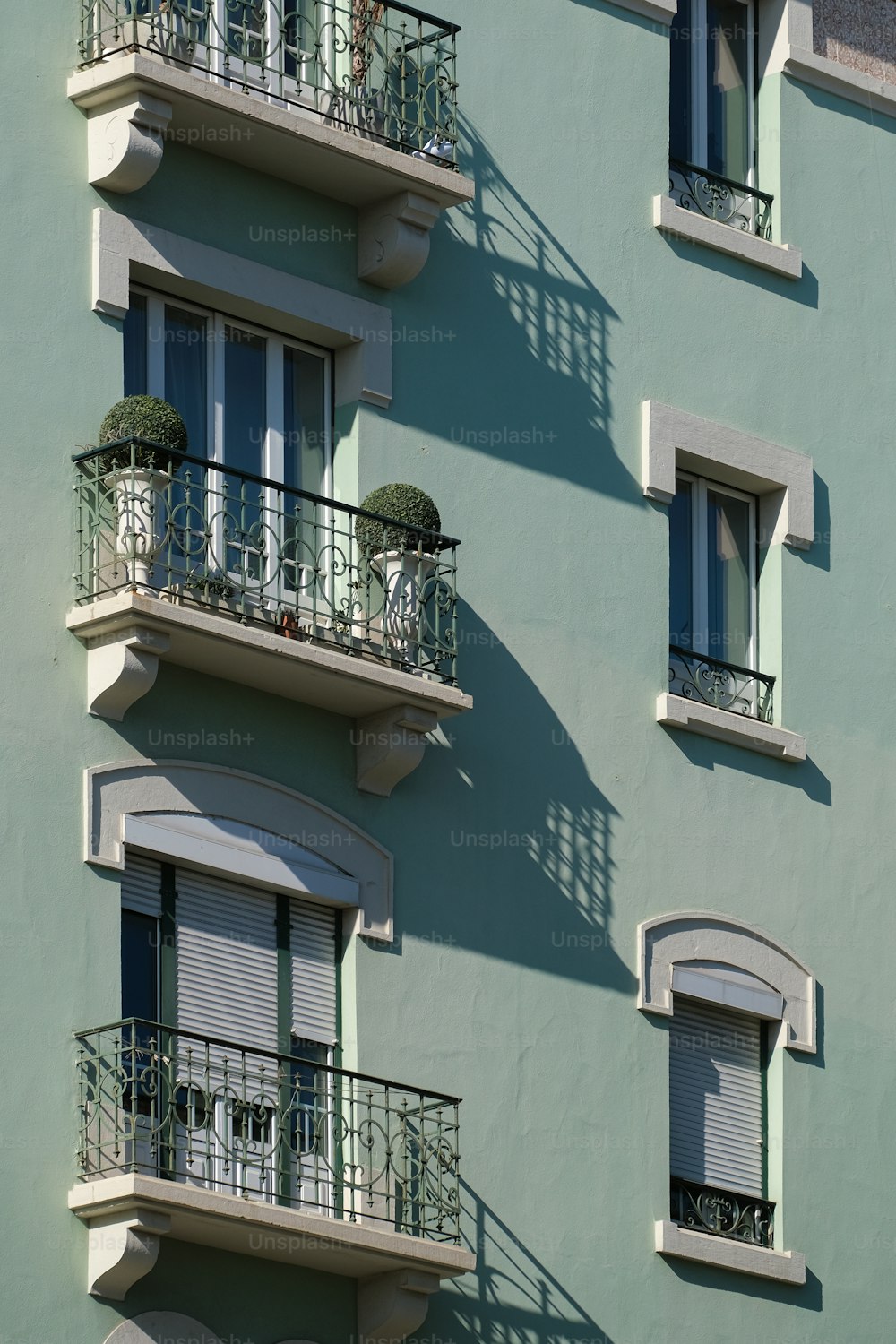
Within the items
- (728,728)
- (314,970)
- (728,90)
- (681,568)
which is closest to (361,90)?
(728,90)

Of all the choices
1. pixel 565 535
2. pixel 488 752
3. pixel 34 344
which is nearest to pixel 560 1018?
pixel 488 752

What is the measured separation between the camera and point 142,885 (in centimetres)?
2156

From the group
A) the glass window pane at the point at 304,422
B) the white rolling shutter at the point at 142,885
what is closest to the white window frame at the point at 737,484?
the glass window pane at the point at 304,422

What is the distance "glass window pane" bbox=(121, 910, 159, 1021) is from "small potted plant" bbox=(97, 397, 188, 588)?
2172 mm

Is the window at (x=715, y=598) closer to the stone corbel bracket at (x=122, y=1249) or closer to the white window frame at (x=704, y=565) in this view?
the white window frame at (x=704, y=565)

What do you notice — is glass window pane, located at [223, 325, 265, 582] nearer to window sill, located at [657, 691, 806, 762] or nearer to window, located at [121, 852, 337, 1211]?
window, located at [121, 852, 337, 1211]

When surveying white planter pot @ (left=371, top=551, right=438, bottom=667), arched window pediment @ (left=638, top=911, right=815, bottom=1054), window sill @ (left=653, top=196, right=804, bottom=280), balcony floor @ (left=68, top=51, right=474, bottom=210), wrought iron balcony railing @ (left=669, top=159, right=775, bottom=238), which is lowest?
arched window pediment @ (left=638, top=911, right=815, bottom=1054)

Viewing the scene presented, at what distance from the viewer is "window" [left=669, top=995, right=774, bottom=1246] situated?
2386 cm

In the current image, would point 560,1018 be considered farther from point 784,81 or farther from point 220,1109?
point 784,81

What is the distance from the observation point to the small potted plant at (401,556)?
22562mm

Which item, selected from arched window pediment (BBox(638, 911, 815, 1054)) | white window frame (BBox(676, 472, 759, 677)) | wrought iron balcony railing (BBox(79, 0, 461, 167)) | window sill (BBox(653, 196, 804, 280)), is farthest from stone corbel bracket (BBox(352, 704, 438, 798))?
window sill (BBox(653, 196, 804, 280))

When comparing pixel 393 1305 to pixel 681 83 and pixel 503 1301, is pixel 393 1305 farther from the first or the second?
pixel 681 83

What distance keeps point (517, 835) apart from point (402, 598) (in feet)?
6.59

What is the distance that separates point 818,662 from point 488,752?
3.42 m
